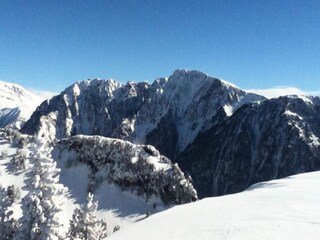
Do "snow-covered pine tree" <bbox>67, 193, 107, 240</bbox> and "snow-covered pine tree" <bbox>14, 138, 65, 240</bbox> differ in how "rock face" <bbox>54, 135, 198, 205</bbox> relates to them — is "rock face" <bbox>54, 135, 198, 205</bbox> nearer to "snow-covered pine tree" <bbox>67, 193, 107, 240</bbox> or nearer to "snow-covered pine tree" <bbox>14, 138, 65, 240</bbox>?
"snow-covered pine tree" <bbox>67, 193, 107, 240</bbox>

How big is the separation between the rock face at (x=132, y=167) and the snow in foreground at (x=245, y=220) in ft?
272

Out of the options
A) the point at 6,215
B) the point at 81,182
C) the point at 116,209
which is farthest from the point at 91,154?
the point at 6,215

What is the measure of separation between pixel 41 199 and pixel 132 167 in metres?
78.2

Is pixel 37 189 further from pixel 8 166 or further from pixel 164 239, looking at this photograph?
pixel 8 166

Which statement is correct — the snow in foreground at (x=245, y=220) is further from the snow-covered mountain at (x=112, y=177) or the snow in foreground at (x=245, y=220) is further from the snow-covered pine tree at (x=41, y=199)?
the snow-covered mountain at (x=112, y=177)

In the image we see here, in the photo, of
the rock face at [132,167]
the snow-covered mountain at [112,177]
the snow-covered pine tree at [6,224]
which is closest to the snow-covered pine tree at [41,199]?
the snow-covered pine tree at [6,224]

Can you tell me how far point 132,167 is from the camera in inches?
4432

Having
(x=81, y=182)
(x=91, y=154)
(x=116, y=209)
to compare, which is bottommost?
(x=116, y=209)

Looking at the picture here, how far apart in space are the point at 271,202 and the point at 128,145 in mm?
98933

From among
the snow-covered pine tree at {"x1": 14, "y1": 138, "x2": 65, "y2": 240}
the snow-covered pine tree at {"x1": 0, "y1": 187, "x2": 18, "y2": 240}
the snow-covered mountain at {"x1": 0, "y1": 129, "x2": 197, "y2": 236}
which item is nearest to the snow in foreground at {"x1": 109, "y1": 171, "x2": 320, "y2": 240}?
the snow-covered pine tree at {"x1": 14, "y1": 138, "x2": 65, "y2": 240}

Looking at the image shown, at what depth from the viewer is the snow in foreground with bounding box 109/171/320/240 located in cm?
1521

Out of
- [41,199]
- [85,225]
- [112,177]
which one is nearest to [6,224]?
[85,225]

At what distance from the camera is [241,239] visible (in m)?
14.4

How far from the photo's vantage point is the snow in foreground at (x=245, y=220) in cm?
1521
